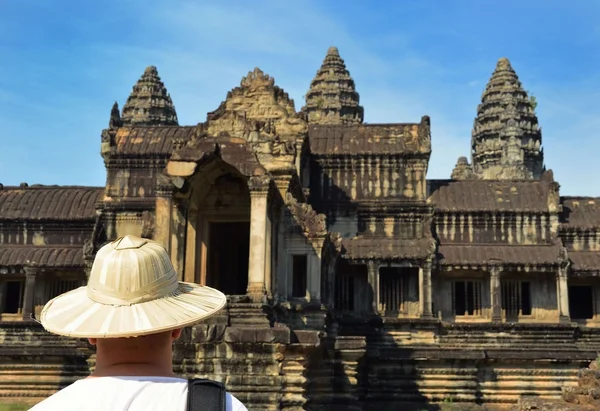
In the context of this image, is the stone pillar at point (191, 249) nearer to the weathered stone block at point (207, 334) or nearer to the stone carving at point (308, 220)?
the stone carving at point (308, 220)

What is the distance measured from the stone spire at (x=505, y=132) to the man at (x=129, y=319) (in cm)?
4717

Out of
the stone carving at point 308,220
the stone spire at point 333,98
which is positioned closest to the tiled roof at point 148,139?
the stone carving at point 308,220

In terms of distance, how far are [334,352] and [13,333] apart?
11.5 m

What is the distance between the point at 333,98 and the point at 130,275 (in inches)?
1704

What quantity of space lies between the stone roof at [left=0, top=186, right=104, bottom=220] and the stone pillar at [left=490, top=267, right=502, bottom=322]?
41.8 feet

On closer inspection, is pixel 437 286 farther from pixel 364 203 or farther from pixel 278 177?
pixel 278 177

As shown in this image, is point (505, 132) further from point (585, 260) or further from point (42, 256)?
point (42, 256)

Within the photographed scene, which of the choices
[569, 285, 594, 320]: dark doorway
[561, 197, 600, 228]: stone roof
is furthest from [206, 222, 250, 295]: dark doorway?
[569, 285, 594, 320]: dark doorway

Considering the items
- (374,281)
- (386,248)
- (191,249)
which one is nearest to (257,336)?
(191,249)

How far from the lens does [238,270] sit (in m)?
18.7

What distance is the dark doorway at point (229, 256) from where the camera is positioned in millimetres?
17281

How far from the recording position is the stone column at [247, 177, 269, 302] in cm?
1438

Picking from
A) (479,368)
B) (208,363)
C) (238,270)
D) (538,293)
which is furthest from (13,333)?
(538,293)

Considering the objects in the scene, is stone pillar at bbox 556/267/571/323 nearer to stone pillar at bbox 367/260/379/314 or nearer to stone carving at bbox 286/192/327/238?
stone pillar at bbox 367/260/379/314
